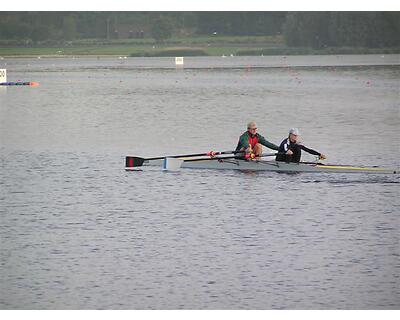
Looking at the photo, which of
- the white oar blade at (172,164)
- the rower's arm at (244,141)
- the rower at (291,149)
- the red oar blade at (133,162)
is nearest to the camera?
the rower at (291,149)

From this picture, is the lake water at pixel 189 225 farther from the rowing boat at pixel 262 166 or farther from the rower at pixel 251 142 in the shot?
the rower at pixel 251 142

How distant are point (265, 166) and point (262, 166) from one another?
149 millimetres

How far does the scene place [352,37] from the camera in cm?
17388

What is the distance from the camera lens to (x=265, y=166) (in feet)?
104

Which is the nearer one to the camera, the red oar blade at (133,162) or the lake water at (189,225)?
the lake water at (189,225)

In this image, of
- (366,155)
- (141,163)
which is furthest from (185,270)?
(366,155)

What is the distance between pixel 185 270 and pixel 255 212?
6430mm

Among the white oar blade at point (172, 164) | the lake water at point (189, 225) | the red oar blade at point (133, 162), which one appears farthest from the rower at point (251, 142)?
the red oar blade at point (133, 162)

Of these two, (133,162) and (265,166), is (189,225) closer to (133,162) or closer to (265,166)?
(265,166)

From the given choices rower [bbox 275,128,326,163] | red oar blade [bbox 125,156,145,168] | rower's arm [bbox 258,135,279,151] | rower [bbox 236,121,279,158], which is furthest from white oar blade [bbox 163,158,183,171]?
rower [bbox 275,128,326,163]

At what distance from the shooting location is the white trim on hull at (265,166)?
1208 inches

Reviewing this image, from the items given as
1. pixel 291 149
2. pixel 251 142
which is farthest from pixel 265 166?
pixel 291 149

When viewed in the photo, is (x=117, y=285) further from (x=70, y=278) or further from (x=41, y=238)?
(x=41, y=238)

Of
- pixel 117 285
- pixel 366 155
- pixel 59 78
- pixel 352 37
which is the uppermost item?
pixel 352 37
